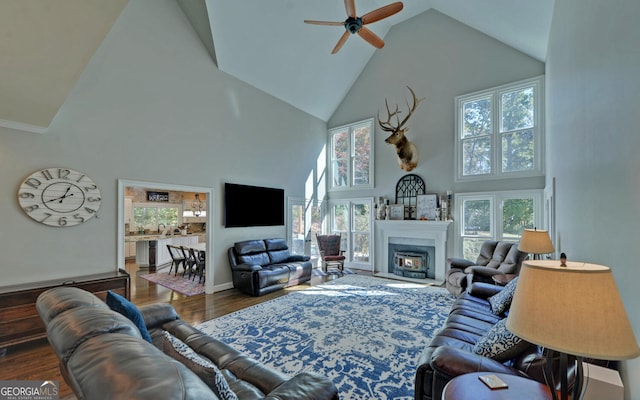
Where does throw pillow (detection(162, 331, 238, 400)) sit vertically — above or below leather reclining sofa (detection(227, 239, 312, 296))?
above

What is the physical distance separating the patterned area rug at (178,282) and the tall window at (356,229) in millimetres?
3879

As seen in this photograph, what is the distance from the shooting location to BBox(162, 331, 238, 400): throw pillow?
1146mm

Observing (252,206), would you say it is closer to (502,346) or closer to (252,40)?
(252,40)

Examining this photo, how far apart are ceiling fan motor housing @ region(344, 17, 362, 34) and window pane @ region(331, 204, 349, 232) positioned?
476cm

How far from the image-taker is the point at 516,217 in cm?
544

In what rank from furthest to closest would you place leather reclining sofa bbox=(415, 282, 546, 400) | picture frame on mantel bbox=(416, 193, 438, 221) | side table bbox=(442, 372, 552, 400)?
picture frame on mantel bbox=(416, 193, 438, 221), leather reclining sofa bbox=(415, 282, 546, 400), side table bbox=(442, 372, 552, 400)

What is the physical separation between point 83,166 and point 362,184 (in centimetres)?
587

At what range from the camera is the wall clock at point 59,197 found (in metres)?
3.44

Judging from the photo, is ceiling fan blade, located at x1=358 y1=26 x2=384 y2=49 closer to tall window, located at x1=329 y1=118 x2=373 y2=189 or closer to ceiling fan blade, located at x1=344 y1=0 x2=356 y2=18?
ceiling fan blade, located at x1=344 y1=0 x2=356 y2=18

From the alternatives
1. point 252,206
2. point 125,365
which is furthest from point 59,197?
point 125,365

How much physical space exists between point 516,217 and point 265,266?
5106 millimetres

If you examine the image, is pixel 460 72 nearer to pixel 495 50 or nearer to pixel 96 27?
pixel 495 50

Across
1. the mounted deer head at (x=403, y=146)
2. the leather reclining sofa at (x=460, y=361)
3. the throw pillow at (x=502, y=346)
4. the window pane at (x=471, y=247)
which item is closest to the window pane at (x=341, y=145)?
the mounted deer head at (x=403, y=146)

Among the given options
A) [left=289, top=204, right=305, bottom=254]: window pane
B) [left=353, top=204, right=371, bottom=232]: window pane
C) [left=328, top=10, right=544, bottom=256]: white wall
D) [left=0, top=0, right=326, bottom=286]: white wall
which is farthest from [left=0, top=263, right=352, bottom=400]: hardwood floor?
[left=328, top=10, right=544, bottom=256]: white wall
